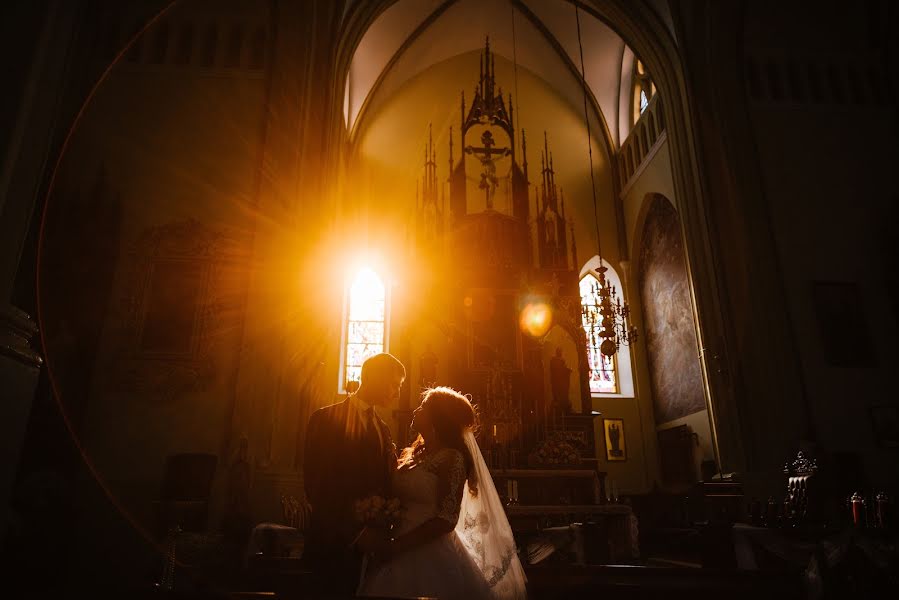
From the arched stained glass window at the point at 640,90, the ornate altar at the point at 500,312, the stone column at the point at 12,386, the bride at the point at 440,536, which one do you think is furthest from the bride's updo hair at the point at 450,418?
the arched stained glass window at the point at 640,90

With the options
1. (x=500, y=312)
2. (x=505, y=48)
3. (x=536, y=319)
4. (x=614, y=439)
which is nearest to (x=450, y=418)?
(x=500, y=312)

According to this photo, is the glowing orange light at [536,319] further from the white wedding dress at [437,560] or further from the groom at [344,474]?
the groom at [344,474]

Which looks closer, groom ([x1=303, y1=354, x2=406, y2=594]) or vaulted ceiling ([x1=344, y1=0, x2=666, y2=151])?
groom ([x1=303, y1=354, x2=406, y2=594])

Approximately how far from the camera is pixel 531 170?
1562 cm

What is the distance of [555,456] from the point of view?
9.75 meters

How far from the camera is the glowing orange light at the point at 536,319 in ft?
41.2

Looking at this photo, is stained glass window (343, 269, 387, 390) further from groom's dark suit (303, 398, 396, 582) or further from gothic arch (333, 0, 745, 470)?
groom's dark suit (303, 398, 396, 582)

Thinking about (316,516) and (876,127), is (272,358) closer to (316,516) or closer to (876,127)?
(316,516)

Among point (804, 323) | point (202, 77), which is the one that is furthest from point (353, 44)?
point (804, 323)

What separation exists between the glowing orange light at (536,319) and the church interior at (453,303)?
Result: 0.29ft

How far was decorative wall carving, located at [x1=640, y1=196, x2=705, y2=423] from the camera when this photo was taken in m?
11.6

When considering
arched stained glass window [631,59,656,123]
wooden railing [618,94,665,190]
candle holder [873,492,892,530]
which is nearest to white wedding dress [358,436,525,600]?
candle holder [873,492,892,530]

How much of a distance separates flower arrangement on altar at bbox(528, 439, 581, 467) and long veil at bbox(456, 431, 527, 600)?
6.55 meters

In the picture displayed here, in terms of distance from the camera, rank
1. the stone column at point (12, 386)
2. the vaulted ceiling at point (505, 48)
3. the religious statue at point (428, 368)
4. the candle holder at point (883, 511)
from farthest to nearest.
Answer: the vaulted ceiling at point (505, 48)
the religious statue at point (428, 368)
the candle holder at point (883, 511)
the stone column at point (12, 386)
